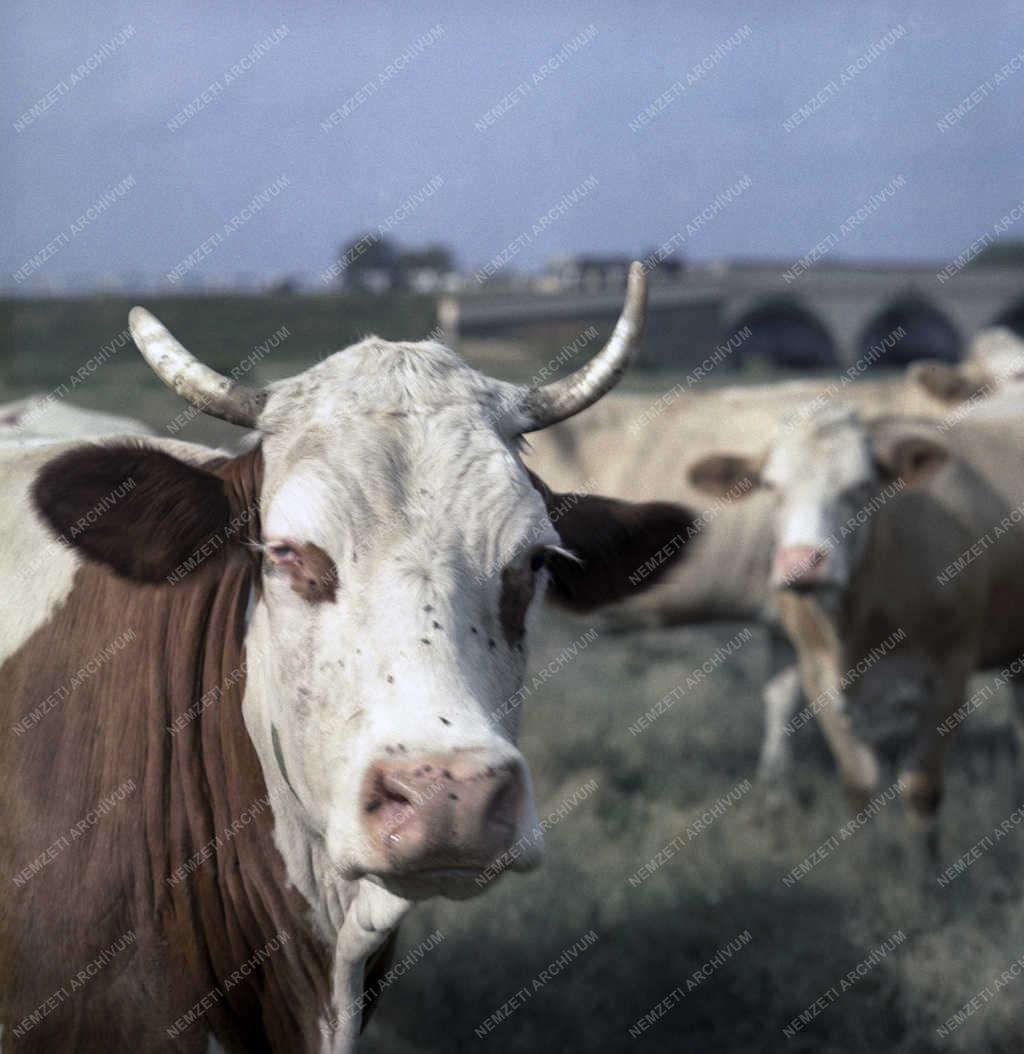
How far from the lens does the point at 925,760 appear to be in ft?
22.4

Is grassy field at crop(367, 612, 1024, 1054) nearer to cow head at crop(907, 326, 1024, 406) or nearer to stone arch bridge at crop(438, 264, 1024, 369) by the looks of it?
cow head at crop(907, 326, 1024, 406)

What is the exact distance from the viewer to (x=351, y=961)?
3020 mm

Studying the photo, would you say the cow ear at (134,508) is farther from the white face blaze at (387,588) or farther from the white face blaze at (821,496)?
the white face blaze at (821,496)

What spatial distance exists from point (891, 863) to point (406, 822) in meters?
4.70

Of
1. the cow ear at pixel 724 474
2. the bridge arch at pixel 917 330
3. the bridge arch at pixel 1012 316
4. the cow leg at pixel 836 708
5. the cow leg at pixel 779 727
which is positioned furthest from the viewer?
the bridge arch at pixel 917 330

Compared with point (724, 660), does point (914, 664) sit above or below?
above

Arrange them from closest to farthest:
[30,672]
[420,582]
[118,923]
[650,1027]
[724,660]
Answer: [420,582]
[118,923]
[30,672]
[650,1027]
[724,660]

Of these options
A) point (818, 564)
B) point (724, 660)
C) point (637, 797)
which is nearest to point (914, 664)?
point (818, 564)

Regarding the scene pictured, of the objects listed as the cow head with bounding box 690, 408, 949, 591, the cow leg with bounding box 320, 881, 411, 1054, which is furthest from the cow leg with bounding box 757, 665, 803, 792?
the cow leg with bounding box 320, 881, 411, 1054

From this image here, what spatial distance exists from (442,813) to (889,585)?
16.3 feet

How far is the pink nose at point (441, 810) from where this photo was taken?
2332mm

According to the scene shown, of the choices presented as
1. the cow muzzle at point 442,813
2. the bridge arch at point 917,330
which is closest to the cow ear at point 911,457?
the cow muzzle at point 442,813

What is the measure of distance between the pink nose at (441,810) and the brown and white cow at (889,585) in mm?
4332

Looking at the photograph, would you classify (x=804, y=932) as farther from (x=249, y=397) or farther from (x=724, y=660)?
(x=724, y=660)
